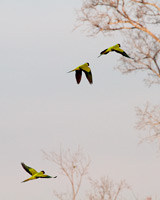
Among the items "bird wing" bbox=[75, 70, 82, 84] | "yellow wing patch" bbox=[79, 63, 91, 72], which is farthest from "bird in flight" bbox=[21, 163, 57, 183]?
"yellow wing patch" bbox=[79, 63, 91, 72]

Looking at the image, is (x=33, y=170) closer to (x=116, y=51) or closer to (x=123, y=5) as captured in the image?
(x=116, y=51)

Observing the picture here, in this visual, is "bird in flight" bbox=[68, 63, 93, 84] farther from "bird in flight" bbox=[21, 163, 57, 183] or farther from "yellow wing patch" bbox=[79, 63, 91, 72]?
"bird in flight" bbox=[21, 163, 57, 183]

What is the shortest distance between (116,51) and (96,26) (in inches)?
409

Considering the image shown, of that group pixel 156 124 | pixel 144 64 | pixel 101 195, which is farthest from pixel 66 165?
pixel 144 64

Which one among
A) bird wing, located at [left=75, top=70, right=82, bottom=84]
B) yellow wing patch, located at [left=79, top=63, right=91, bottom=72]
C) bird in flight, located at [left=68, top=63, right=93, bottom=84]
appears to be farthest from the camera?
yellow wing patch, located at [left=79, top=63, right=91, bottom=72]

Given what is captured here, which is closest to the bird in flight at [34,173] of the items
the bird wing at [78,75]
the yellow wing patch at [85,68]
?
the bird wing at [78,75]

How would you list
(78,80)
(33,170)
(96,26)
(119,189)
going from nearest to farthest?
(78,80), (33,170), (119,189), (96,26)

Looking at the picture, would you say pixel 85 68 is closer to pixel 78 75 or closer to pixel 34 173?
pixel 78 75

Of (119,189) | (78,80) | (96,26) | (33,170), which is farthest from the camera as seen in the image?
(96,26)

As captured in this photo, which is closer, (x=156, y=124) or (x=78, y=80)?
(x=78, y=80)

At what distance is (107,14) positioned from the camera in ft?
51.9

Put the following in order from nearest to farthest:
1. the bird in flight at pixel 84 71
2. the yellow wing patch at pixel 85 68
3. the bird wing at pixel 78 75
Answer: the bird wing at pixel 78 75 → the bird in flight at pixel 84 71 → the yellow wing patch at pixel 85 68

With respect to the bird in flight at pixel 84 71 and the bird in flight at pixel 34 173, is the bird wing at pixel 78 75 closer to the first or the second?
the bird in flight at pixel 84 71

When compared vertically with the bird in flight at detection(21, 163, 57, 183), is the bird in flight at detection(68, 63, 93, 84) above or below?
above
